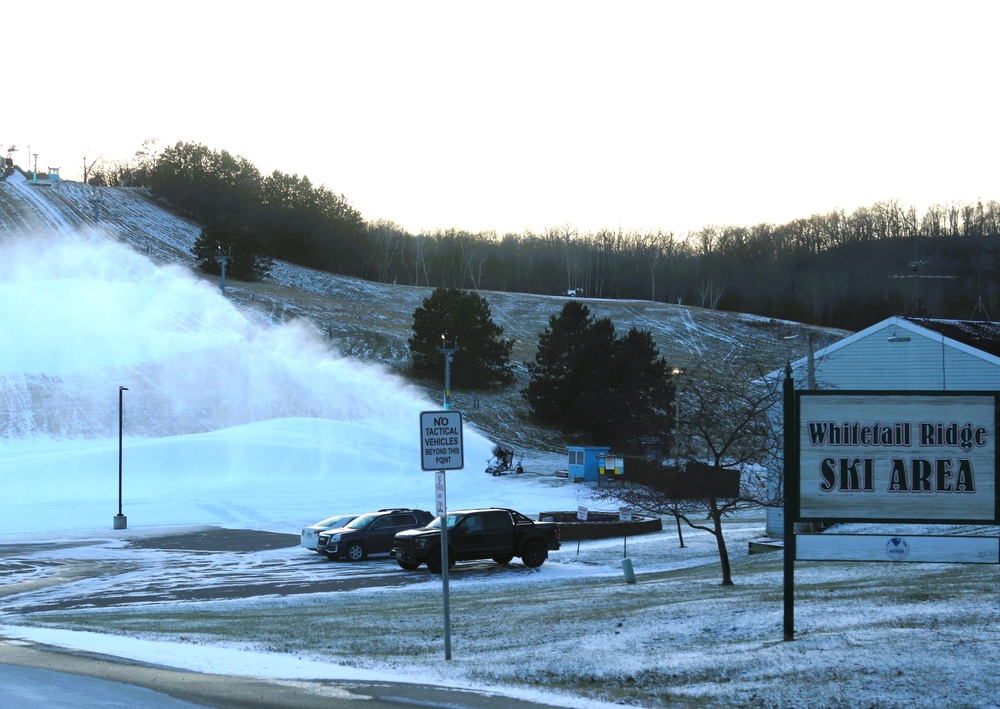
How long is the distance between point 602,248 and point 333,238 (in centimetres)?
4996

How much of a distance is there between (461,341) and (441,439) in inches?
3247

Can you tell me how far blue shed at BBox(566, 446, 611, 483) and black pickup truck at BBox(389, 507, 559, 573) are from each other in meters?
32.2

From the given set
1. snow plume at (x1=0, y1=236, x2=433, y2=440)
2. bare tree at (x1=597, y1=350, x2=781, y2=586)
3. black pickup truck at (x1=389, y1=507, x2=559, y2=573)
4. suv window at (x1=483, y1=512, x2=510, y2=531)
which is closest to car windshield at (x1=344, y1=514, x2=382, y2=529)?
black pickup truck at (x1=389, y1=507, x2=559, y2=573)

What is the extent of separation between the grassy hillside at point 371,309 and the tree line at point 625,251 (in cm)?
1078

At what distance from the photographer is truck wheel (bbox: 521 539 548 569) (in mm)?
28156

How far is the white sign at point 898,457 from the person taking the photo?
1128cm

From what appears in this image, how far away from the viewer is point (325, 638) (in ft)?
47.7

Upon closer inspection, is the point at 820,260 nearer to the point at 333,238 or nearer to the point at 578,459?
the point at 333,238

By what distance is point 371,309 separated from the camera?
127 metres

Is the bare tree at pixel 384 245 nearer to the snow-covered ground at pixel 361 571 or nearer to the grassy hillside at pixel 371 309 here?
the grassy hillside at pixel 371 309

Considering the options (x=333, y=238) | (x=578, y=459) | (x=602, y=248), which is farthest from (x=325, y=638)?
(x=602, y=248)

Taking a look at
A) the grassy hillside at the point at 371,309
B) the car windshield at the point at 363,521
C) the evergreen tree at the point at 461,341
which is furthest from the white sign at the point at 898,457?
the evergreen tree at the point at 461,341

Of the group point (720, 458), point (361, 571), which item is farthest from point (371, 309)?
point (720, 458)

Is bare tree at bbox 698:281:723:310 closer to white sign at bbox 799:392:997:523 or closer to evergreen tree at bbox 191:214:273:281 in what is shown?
evergreen tree at bbox 191:214:273:281
